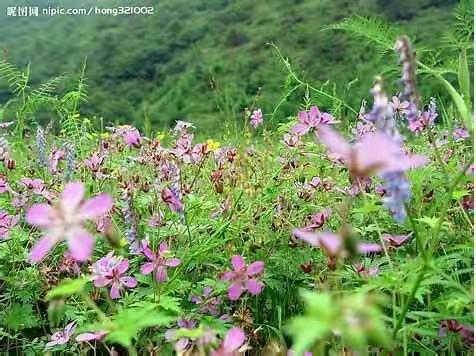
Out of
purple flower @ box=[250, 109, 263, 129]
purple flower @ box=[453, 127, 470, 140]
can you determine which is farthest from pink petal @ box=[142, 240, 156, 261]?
purple flower @ box=[250, 109, 263, 129]

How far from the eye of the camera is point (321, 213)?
58.6 inches

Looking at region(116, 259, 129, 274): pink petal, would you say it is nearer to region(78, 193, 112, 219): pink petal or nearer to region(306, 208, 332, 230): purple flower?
region(306, 208, 332, 230): purple flower

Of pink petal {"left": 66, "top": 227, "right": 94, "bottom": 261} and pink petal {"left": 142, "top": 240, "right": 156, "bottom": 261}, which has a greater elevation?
pink petal {"left": 66, "top": 227, "right": 94, "bottom": 261}

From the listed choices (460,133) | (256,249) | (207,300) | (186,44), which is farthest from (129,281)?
(186,44)

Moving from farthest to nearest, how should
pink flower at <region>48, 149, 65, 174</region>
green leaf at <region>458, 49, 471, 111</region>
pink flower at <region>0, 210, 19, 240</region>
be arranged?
pink flower at <region>48, 149, 65, 174</region>
pink flower at <region>0, 210, 19, 240</region>
green leaf at <region>458, 49, 471, 111</region>

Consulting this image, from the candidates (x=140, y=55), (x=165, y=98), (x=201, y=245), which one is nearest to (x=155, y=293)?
(x=201, y=245)

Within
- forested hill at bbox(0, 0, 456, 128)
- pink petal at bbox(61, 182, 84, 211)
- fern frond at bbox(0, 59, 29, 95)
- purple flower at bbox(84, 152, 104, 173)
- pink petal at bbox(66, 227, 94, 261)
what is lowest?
forested hill at bbox(0, 0, 456, 128)

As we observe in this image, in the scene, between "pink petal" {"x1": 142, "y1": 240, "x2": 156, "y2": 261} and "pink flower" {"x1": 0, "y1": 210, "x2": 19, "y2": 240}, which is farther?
"pink flower" {"x1": 0, "y1": 210, "x2": 19, "y2": 240}

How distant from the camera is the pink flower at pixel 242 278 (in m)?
1.31

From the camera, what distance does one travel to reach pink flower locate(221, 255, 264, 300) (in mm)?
1306

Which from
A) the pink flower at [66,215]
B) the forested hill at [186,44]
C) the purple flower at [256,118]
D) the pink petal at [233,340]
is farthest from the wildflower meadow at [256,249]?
the forested hill at [186,44]

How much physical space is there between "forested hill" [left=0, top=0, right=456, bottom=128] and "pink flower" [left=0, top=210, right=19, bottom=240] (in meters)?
14.5

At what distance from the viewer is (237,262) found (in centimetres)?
130

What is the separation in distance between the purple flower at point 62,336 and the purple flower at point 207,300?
22cm
